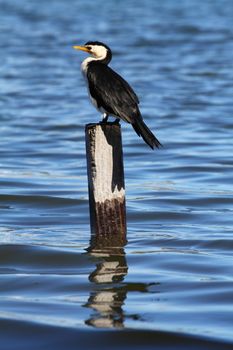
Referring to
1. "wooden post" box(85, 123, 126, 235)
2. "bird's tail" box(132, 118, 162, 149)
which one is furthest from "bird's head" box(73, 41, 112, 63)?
"wooden post" box(85, 123, 126, 235)

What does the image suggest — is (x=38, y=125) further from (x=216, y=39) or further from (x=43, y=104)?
(x=216, y=39)

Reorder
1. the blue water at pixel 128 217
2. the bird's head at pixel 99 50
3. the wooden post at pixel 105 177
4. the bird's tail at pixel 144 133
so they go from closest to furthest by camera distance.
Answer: the blue water at pixel 128 217 < the wooden post at pixel 105 177 < the bird's tail at pixel 144 133 < the bird's head at pixel 99 50

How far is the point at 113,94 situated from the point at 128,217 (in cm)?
192

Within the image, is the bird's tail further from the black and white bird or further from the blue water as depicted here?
the blue water

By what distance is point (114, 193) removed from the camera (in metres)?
8.35

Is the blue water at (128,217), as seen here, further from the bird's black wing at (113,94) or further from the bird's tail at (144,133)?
the bird's black wing at (113,94)

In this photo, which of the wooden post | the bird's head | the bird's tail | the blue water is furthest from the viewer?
the bird's head

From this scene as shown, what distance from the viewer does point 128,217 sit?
10203 mm

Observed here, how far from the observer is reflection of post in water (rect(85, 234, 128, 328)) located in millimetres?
6686

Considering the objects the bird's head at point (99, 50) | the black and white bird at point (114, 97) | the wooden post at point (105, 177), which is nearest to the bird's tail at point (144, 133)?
the black and white bird at point (114, 97)

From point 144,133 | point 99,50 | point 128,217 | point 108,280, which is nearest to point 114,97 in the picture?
point 144,133

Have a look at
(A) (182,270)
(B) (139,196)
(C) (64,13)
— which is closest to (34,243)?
(A) (182,270)

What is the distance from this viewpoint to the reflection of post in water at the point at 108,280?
6686mm

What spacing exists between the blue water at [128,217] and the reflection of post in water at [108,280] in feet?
0.05
